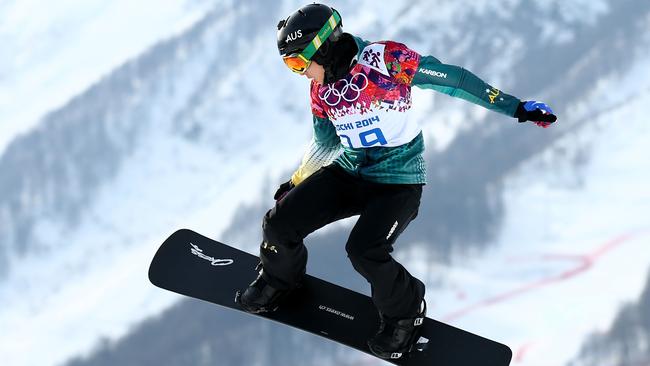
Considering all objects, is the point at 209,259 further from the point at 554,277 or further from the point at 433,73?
the point at 554,277

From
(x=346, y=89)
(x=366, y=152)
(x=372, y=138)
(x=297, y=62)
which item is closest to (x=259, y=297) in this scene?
(x=366, y=152)

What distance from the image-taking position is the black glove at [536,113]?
693cm

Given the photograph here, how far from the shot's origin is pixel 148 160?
9769cm

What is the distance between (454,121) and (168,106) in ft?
108

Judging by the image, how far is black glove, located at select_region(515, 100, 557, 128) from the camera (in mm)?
6934

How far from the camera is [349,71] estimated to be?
23.2 feet

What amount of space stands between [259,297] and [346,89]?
2.10 m

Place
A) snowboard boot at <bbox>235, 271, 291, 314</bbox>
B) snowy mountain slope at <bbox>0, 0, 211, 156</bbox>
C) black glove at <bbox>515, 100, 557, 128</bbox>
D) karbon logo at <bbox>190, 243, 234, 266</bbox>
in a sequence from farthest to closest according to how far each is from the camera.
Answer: snowy mountain slope at <bbox>0, 0, 211, 156</bbox>
karbon logo at <bbox>190, 243, 234, 266</bbox>
snowboard boot at <bbox>235, 271, 291, 314</bbox>
black glove at <bbox>515, 100, 557, 128</bbox>

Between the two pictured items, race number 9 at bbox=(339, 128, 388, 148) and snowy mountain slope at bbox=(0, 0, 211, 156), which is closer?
race number 9 at bbox=(339, 128, 388, 148)

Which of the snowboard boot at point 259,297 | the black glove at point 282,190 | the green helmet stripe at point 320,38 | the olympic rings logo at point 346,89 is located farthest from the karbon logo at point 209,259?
the green helmet stripe at point 320,38

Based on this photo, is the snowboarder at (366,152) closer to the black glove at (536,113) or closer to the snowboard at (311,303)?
the black glove at (536,113)

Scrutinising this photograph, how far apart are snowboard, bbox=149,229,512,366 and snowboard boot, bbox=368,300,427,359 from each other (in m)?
0.07

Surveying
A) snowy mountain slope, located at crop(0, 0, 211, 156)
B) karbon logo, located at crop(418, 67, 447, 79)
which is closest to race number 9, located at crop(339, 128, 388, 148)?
karbon logo, located at crop(418, 67, 447, 79)

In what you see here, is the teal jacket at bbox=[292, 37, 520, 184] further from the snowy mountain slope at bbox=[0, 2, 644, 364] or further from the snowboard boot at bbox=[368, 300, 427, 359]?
the snowy mountain slope at bbox=[0, 2, 644, 364]
